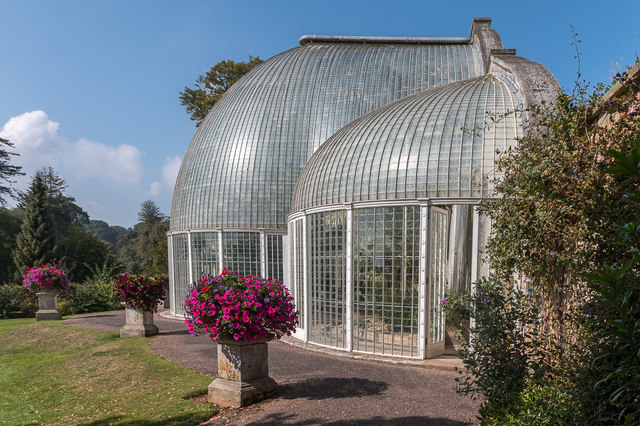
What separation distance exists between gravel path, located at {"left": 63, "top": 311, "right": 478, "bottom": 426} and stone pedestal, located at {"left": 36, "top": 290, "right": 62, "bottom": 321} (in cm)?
1069

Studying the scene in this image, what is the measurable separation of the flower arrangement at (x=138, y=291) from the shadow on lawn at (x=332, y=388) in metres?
7.31

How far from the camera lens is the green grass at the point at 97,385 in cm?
643

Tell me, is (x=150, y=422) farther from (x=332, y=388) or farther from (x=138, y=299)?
(x=138, y=299)

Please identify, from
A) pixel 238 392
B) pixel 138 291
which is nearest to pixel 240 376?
pixel 238 392

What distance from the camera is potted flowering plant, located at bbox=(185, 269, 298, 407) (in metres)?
6.52

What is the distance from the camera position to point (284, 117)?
15.3m

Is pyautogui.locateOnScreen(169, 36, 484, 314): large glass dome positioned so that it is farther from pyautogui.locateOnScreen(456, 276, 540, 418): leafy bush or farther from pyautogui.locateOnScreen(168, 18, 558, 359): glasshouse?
pyautogui.locateOnScreen(456, 276, 540, 418): leafy bush

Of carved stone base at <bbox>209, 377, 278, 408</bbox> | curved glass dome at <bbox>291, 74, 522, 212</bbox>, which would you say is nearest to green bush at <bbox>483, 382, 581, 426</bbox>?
carved stone base at <bbox>209, 377, 278, 408</bbox>

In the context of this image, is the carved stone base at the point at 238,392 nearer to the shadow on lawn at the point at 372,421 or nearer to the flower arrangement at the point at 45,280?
the shadow on lawn at the point at 372,421

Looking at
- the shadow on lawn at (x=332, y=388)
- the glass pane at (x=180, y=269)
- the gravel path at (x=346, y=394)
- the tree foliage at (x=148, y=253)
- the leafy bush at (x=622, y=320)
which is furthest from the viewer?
the tree foliage at (x=148, y=253)

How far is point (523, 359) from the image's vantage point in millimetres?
4523

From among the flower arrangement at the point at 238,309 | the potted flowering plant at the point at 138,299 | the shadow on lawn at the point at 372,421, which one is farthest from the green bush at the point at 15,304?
the shadow on lawn at the point at 372,421

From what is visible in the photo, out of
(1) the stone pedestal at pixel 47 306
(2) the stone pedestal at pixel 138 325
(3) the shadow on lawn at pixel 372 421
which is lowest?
(1) the stone pedestal at pixel 47 306

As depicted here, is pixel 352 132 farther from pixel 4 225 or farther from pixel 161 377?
pixel 4 225
